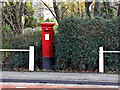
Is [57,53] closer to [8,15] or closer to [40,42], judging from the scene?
[40,42]

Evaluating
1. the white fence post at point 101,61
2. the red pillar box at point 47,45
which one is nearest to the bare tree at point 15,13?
the red pillar box at point 47,45

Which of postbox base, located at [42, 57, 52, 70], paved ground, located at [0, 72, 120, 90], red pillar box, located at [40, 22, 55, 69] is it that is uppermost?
red pillar box, located at [40, 22, 55, 69]

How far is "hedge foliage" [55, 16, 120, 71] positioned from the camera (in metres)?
10.5

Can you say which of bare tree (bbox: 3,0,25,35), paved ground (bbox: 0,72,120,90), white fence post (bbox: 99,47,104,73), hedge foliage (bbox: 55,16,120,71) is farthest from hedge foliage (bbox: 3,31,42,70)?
bare tree (bbox: 3,0,25,35)

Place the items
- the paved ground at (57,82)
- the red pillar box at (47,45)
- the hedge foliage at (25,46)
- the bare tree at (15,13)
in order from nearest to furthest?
the paved ground at (57,82) < the red pillar box at (47,45) < the hedge foliage at (25,46) < the bare tree at (15,13)

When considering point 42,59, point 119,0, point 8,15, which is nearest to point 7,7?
point 8,15

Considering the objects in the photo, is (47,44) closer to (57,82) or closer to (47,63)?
(47,63)

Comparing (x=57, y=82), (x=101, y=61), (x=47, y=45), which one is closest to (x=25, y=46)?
(x=47, y=45)

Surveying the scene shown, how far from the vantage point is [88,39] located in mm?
10523

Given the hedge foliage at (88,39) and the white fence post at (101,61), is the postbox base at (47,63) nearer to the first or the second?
the hedge foliage at (88,39)

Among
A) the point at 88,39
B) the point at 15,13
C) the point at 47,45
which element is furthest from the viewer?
the point at 15,13

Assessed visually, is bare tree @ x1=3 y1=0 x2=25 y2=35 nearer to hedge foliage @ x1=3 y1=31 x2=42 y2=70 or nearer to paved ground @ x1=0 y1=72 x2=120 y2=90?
hedge foliage @ x1=3 y1=31 x2=42 y2=70

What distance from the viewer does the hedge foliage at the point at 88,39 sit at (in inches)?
413

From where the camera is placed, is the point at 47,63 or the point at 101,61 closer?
the point at 101,61
